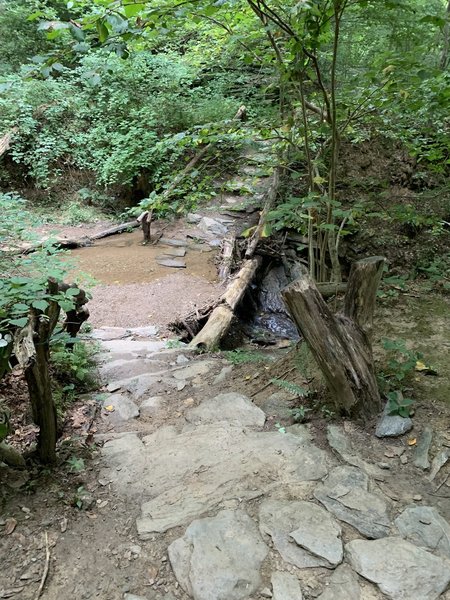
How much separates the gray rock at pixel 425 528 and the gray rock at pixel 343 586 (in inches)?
15.4

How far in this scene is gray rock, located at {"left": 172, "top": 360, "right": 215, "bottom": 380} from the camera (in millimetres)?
4207

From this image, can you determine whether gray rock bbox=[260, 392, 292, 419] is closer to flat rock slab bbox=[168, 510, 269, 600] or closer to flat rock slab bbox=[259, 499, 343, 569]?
flat rock slab bbox=[259, 499, 343, 569]

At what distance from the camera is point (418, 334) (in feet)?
14.2

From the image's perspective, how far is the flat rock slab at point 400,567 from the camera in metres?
1.76

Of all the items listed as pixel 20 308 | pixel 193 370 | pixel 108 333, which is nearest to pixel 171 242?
pixel 108 333

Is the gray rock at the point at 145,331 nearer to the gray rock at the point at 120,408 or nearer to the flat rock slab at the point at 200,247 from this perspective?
the gray rock at the point at 120,408

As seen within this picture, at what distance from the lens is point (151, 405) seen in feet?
12.0

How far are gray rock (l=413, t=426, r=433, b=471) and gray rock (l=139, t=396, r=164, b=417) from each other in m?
2.04

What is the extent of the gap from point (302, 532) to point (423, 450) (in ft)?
3.50

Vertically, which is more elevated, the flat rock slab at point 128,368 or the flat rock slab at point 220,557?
the flat rock slab at point 220,557

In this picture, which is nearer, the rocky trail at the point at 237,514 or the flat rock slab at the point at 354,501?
the rocky trail at the point at 237,514

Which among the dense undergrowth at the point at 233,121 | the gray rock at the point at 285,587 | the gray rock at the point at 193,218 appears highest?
the dense undergrowth at the point at 233,121

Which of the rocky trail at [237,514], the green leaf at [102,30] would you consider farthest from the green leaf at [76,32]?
the rocky trail at [237,514]

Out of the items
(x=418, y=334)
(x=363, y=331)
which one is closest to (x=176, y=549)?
(x=363, y=331)
